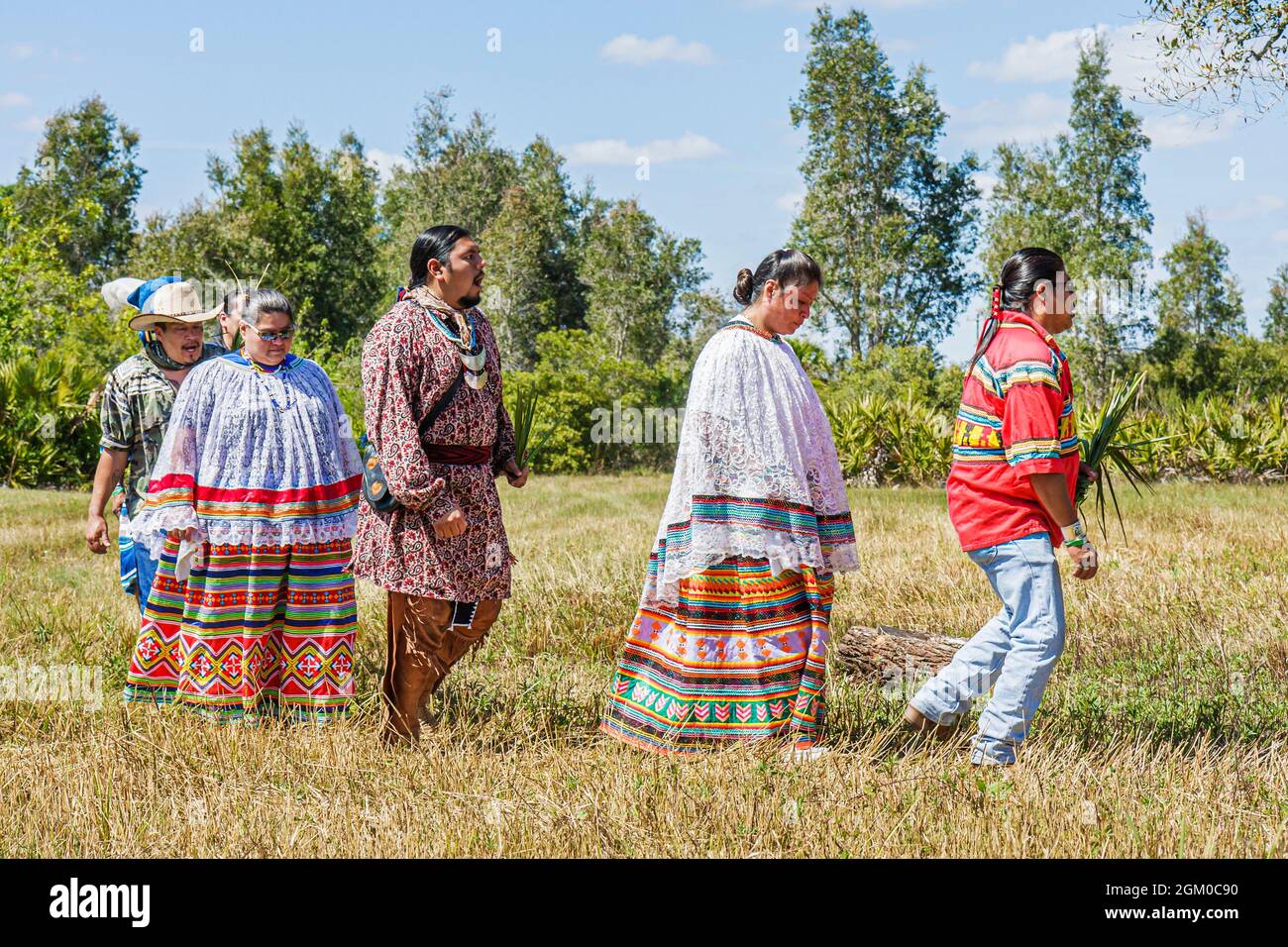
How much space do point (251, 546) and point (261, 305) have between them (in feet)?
3.41

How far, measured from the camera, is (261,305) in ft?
16.7

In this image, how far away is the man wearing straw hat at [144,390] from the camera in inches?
213

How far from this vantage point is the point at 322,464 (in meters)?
5.12

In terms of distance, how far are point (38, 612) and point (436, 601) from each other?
3775 mm

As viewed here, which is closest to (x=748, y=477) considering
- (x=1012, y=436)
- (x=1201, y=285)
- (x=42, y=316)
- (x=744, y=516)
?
(x=744, y=516)

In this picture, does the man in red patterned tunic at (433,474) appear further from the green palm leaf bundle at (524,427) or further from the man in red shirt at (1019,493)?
the man in red shirt at (1019,493)

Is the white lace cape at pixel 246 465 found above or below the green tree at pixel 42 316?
below

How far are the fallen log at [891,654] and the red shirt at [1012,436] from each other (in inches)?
68.4

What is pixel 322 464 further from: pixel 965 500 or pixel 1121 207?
pixel 1121 207

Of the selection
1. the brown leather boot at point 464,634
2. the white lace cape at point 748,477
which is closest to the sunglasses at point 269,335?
the brown leather boot at point 464,634

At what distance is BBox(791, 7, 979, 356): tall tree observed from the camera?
117ft

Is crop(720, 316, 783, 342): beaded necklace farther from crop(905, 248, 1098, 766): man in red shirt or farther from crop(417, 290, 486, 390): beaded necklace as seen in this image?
crop(417, 290, 486, 390): beaded necklace

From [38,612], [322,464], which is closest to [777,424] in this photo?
[322,464]

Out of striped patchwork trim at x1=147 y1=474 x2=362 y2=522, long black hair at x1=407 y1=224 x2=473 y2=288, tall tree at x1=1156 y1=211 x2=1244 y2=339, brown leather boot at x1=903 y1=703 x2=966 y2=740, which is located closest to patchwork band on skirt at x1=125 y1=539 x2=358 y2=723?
striped patchwork trim at x1=147 y1=474 x2=362 y2=522
